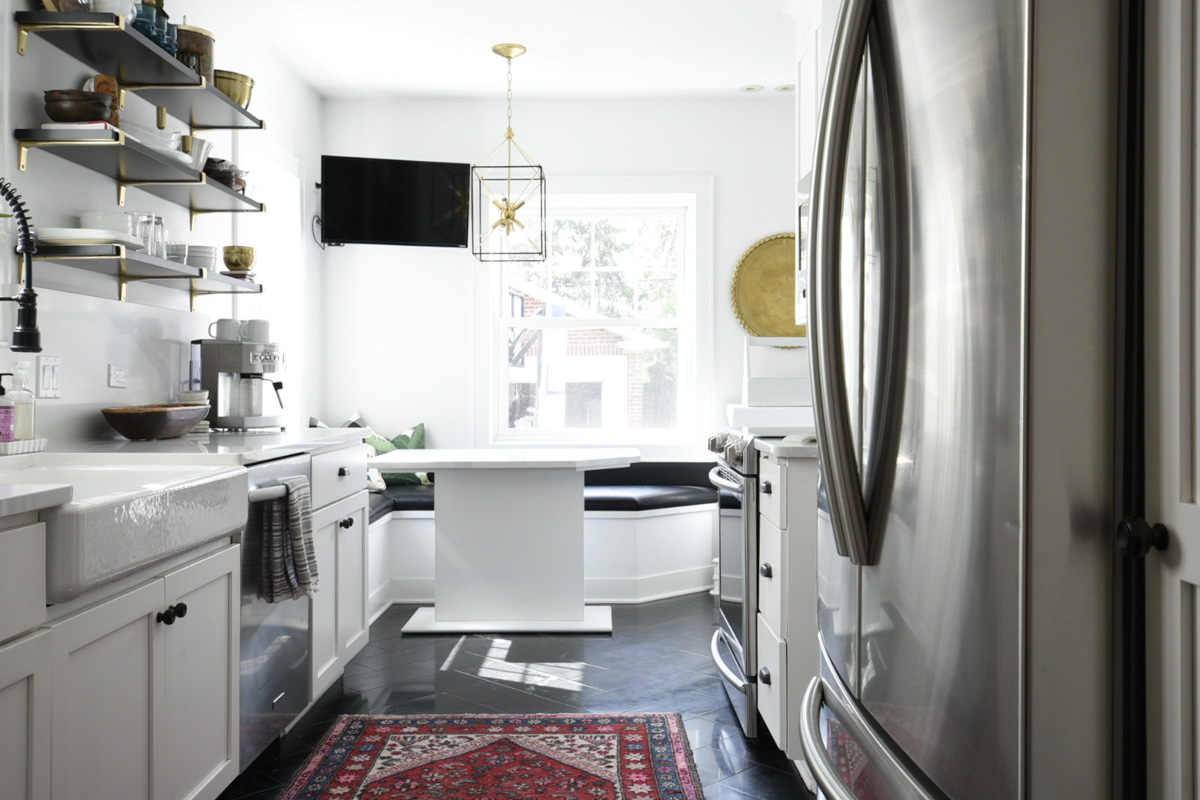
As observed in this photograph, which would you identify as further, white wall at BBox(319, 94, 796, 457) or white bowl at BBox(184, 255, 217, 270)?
white wall at BBox(319, 94, 796, 457)

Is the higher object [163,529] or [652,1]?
[652,1]

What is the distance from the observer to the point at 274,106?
4.28 m

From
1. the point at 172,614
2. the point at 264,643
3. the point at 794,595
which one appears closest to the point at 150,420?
the point at 264,643

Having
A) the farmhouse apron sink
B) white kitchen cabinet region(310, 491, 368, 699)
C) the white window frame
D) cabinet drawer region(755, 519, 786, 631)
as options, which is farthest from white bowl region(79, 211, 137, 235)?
the white window frame

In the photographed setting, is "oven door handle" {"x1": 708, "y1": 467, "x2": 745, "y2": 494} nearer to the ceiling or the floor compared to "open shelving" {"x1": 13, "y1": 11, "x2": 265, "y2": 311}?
nearer to the floor

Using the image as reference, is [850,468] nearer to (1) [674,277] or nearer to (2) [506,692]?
(2) [506,692]

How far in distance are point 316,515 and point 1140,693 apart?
2473 mm

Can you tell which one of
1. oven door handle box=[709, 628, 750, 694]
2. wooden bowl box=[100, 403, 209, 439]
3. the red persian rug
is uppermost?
wooden bowl box=[100, 403, 209, 439]

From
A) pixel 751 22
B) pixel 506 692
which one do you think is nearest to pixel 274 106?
pixel 751 22

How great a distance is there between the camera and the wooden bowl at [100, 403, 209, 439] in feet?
8.36

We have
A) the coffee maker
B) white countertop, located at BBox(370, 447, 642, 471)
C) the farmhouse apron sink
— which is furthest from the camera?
white countertop, located at BBox(370, 447, 642, 471)

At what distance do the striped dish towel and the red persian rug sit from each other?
1.70ft

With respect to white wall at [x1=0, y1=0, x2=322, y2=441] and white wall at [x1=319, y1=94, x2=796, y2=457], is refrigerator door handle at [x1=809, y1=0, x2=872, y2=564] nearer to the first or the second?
white wall at [x1=0, y1=0, x2=322, y2=441]

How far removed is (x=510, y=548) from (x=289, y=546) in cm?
155
